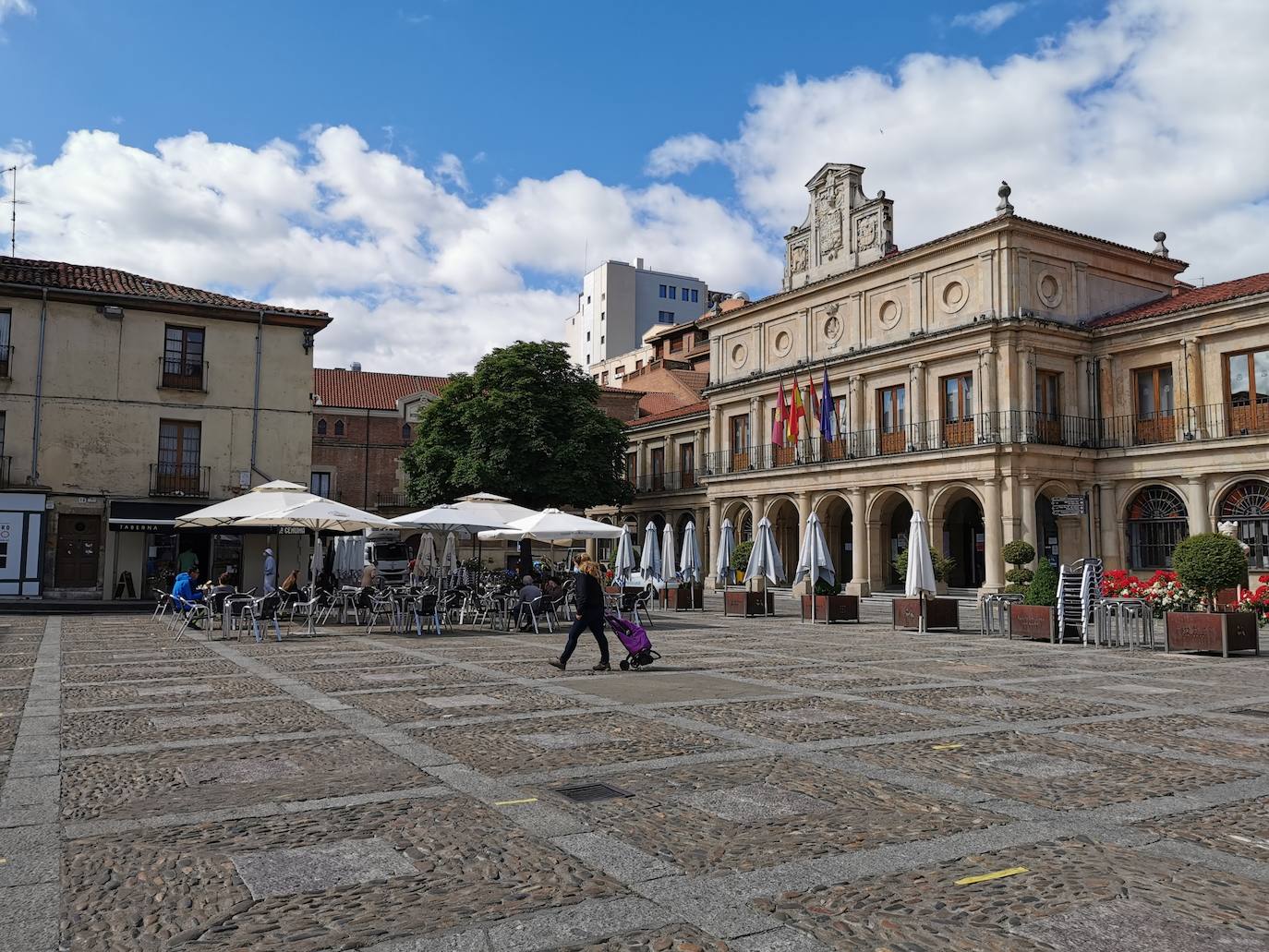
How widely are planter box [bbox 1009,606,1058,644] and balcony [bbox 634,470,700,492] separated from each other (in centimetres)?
2939

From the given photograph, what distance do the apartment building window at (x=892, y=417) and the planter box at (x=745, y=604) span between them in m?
11.8

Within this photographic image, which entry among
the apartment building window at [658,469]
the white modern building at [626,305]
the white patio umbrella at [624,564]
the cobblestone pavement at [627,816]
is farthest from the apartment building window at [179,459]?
the white modern building at [626,305]

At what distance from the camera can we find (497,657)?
13.7 m

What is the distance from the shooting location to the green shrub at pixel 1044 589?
17.9m

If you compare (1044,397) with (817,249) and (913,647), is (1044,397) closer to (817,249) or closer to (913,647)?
(817,249)

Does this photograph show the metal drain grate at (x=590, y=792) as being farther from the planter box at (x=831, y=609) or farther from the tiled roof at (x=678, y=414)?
the tiled roof at (x=678, y=414)

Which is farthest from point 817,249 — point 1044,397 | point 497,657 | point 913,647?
point 497,657

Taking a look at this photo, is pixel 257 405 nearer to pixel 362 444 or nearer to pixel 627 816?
pixel 627 816

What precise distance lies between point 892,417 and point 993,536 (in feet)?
22.5

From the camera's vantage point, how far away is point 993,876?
445cm

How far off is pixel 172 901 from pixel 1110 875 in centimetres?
411

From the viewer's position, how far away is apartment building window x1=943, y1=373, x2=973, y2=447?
3278cm

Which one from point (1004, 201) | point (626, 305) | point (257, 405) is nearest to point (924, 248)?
point (1004, 201)

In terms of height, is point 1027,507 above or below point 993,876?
above
